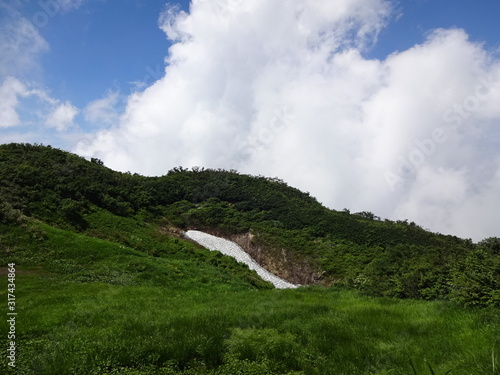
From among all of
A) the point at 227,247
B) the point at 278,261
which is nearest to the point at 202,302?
the point at 278,261

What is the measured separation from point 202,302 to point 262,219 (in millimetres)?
46336

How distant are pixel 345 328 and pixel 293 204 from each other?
6289cm

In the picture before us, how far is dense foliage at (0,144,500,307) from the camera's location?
1783 cm

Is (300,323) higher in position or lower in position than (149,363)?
higher

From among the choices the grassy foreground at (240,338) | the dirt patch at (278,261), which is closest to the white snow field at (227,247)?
the dirt patch at (278,261)

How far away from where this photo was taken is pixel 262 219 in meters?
61.7

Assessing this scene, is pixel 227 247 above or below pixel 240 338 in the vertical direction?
above

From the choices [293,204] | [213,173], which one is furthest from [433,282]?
[213,173]

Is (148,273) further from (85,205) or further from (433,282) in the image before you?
(85,205)

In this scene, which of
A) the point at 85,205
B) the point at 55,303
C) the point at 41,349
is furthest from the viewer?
the point at 85,205

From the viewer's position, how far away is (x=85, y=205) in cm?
4112

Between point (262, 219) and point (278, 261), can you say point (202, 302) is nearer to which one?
point (278, 261)


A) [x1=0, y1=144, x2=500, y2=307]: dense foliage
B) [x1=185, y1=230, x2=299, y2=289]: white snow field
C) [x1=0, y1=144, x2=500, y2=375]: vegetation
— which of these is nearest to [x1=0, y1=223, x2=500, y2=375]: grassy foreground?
[x1=0, y1=144, x2=500, y2=375]: vegetation

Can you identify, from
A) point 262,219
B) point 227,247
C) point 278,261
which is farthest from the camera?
point 262,219
